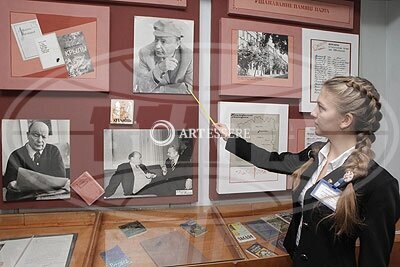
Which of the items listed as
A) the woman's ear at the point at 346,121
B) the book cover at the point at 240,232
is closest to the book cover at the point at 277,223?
the book cover at the point at 240,232

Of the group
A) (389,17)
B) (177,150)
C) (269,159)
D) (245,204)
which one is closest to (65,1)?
(177,150)

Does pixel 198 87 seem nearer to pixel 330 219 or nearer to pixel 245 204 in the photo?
pixel 245 204

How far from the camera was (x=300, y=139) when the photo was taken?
1462 millimetres

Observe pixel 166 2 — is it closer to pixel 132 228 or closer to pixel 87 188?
pixel 87 188

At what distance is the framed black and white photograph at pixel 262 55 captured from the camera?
1346 mm

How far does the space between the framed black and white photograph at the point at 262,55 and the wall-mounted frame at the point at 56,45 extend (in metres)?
0.61

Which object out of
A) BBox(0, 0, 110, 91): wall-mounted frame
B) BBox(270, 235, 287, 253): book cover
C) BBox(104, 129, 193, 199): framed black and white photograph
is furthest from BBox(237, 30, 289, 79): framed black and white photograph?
BBox(270, 235, 287, 253): book cover

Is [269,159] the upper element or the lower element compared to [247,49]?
lower

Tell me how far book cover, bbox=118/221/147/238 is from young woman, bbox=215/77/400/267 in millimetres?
619

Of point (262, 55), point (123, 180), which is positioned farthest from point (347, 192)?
point (123, 180)

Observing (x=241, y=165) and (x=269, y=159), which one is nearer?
(x=269, y=159)

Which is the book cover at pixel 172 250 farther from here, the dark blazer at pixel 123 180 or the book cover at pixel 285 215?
the book cover at pixel 285 215

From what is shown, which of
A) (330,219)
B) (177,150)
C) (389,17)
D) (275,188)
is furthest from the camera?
(389,17)

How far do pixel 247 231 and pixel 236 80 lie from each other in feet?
2.24
